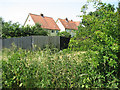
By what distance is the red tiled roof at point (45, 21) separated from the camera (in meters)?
34.8

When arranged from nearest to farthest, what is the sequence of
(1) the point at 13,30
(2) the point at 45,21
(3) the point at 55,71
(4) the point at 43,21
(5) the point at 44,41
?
(3) the point at 55,71 < (5) the point at 44,41 < (1) the point at 13,30 < (4) the point at 43,21 < (2) the point at 45,21

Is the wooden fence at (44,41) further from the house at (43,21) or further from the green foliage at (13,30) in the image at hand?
the house at (43,21)

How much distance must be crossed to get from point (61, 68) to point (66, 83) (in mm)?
387

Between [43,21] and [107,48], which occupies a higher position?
[43,21]

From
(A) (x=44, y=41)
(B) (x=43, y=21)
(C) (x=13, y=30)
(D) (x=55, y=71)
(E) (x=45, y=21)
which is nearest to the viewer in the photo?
(D) (x=55, y=71)

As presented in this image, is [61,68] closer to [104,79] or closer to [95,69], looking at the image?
[95,69]

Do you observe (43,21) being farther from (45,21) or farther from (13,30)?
(13,30)

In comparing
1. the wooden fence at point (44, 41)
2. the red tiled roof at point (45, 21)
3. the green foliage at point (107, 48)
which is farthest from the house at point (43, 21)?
the green foliage at point (107, 48)

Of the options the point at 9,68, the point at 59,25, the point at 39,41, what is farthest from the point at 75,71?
the point at 59,25

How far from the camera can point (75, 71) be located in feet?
10.7

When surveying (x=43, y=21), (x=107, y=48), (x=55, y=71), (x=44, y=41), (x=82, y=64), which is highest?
(x=43, y=21)

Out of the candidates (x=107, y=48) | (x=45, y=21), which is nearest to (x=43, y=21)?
(x=45, y=21)

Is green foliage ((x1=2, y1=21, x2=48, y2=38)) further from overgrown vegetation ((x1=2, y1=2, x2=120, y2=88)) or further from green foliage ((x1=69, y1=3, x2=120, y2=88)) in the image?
green foliage ((x1=69, y1=3, x2=120, y2=88))

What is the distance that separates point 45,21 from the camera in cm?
3638
